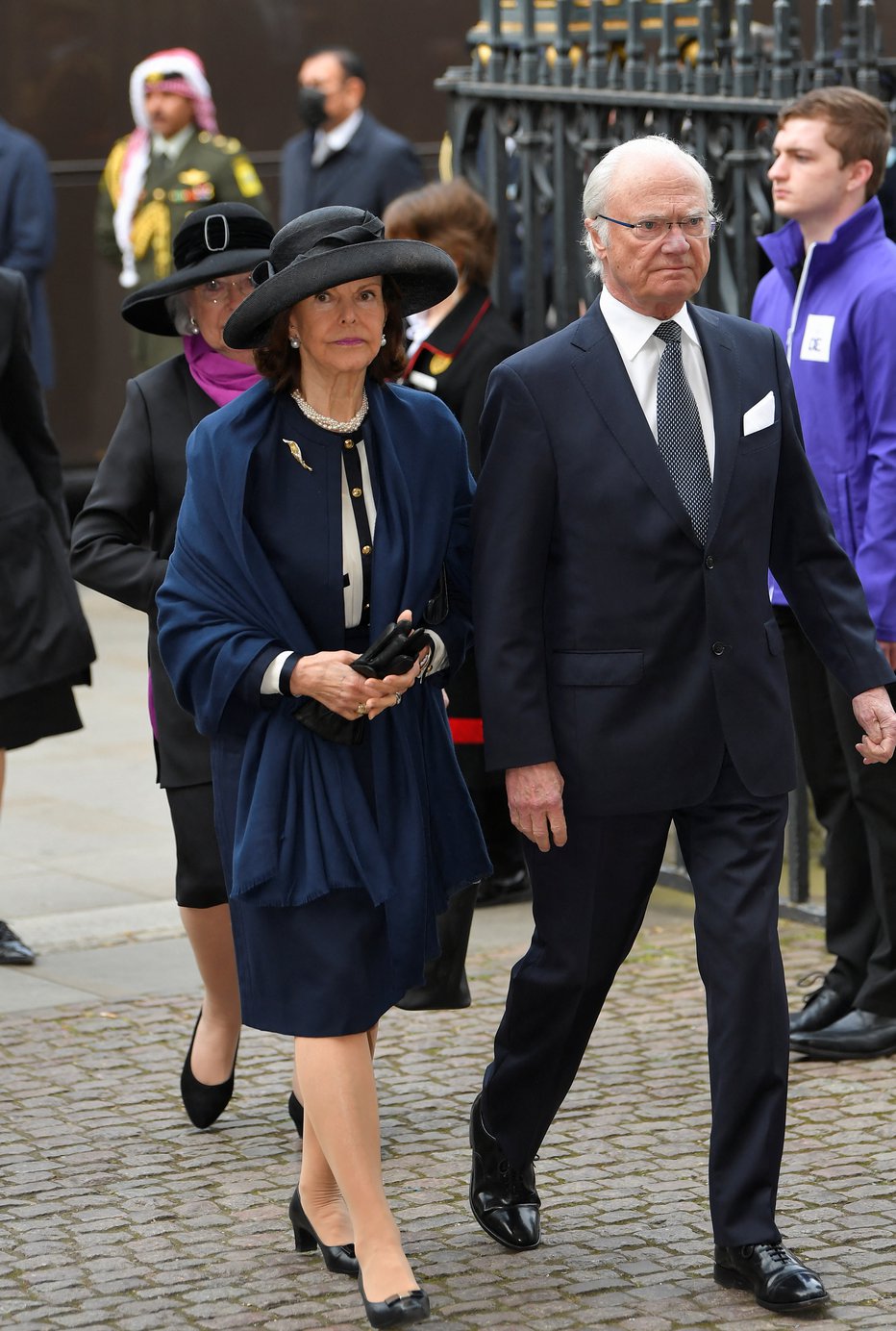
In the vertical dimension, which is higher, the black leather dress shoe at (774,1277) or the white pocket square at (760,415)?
the white pocket square at (760,415)

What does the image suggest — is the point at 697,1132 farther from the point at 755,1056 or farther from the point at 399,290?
the point at 399,290

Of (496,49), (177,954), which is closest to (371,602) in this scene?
(177,954)

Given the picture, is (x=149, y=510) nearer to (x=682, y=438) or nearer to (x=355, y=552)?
(x=355, y=552)

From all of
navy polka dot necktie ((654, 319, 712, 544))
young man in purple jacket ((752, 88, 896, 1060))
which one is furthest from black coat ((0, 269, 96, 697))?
navy polka dot necktie ((654, 319, 712, 544))

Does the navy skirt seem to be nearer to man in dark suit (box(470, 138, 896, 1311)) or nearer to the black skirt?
man in dark suit (box(470, 138, 896, 1311))

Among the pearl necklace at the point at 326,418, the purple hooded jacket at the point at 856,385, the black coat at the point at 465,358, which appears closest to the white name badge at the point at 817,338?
the purple hooded jacket at the point at 856,385

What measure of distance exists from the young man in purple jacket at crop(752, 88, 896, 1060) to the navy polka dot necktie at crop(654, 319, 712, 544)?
140 centimetres

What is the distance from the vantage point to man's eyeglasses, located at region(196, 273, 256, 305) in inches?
198

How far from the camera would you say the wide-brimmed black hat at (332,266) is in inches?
160

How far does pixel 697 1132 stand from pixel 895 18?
846cm

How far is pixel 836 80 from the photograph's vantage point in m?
6.38

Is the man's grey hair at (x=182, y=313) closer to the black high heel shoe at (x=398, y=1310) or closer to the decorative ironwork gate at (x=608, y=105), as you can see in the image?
the decorative ironwork gate at (x=608, y=105)

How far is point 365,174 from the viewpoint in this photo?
11.4m

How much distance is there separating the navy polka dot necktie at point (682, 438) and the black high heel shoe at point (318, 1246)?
4.72 ft
